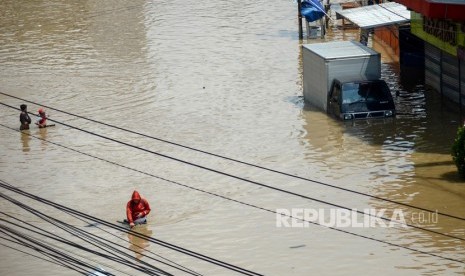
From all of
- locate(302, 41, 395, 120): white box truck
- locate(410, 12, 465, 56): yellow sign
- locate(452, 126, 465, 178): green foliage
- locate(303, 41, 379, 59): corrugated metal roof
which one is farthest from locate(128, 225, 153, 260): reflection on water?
locate(410, 12, 465, 56): yellow sign

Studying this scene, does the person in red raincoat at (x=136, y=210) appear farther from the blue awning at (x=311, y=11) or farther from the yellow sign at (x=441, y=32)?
the blue awning at (x=311, y=11)

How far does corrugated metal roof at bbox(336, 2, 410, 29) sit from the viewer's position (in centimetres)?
3709

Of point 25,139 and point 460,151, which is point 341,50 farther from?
point 25,139

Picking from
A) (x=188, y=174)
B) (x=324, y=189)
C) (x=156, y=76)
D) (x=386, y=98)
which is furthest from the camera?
(x=156, y=76)

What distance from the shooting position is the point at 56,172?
28.9 meters

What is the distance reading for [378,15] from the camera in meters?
38.7

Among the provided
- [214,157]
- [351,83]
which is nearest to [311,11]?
[351,83]

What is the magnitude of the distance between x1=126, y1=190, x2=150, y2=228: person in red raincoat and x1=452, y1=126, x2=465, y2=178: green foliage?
7432mm

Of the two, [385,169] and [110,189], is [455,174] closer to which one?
[385,169]

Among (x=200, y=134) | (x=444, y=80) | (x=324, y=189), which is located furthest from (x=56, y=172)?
(x=444, y=80)

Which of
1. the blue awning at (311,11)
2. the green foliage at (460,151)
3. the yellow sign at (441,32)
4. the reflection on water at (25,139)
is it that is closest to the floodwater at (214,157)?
the reflection on water at (25,139)

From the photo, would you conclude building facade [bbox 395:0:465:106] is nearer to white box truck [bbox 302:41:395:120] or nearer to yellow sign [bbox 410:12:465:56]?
yellow sign [bbox 410:12:465:56]

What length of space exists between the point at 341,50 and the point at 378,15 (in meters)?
5.23

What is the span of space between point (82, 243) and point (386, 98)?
43.0 feet
